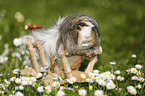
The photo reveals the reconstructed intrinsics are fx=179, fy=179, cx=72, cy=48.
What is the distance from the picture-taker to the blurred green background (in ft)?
8.13

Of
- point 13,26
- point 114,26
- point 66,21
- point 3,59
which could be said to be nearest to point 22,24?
point 13,26

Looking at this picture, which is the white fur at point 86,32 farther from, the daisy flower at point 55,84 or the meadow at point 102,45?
the daisy flower at point 55,84

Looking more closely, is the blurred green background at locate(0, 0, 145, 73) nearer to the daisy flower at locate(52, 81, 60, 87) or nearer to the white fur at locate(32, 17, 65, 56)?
the white fur at locate(32, 17, 65, 56)

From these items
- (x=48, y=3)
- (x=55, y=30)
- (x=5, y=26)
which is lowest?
(x=55, y=30)

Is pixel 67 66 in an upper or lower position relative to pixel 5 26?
lower

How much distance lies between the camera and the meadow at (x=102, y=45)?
1620mm

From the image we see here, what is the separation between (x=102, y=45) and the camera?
186 cm

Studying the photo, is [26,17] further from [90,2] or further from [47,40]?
[47,40]

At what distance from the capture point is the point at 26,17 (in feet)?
13.1

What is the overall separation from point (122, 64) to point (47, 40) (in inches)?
38.0

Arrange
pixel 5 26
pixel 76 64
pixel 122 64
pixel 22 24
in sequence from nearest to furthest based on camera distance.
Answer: pixel 76 64 → pixel 122 64 → pixel 5 26 → pixel 22 24

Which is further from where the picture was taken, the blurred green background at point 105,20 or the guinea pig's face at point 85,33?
the blurred green background at point 105,20

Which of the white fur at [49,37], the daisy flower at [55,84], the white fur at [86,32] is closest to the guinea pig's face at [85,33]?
the white fur at [86,32]

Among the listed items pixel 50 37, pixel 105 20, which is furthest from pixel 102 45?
pixel 105 20
